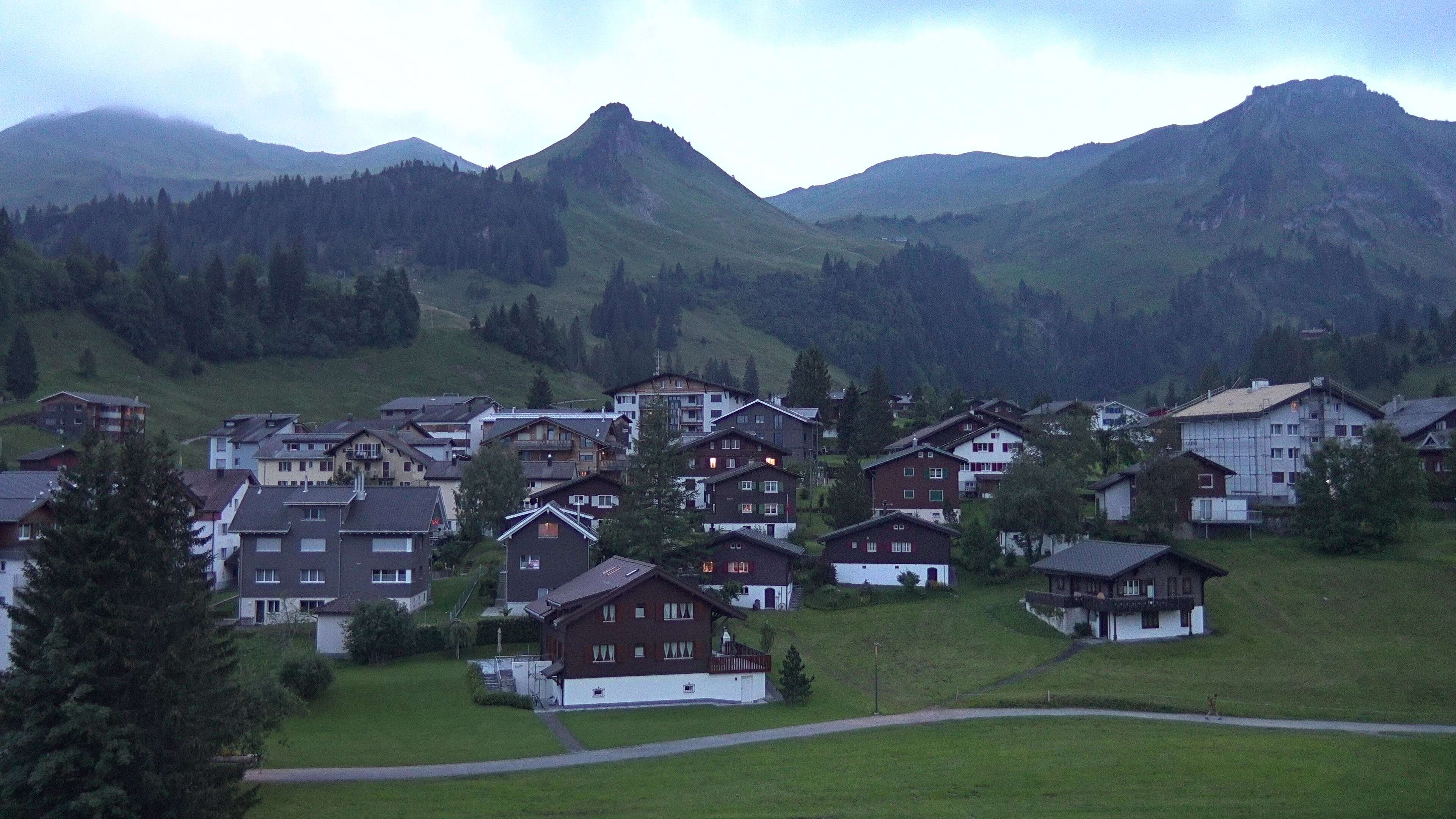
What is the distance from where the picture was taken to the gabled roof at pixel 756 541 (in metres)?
65.5

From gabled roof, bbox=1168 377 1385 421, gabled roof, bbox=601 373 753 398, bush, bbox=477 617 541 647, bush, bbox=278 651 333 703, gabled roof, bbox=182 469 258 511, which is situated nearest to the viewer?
bush, bbox=278 651 333 703

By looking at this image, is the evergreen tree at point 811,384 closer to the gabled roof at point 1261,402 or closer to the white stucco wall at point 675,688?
the gabled roof at point 1261,402

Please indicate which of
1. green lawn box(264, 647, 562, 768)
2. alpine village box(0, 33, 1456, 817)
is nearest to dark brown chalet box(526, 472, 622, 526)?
A: alpine village box(0, 33, 1456, 817)

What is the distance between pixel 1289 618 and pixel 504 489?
153ft

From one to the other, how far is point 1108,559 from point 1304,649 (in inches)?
383

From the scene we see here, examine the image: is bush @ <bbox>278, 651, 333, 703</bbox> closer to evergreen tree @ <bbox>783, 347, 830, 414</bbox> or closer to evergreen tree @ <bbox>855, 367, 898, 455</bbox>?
evergreen tree @ <bbox>855, 367, 898, 455</bbox>

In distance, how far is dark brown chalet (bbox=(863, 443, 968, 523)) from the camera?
267 feet

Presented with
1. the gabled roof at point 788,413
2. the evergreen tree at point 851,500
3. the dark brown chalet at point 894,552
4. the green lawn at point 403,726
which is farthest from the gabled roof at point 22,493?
the gabled roof at point 788,413

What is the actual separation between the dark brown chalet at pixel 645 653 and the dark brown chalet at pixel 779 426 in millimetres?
56218

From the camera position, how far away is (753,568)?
65.8m

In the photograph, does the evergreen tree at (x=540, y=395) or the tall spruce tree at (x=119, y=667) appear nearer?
the tall spruce tree at (x=119, y=667)

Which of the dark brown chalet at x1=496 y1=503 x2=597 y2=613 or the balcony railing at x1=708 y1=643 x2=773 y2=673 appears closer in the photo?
the balcony railing at x1=708 y1=643 x2=773 y2=673

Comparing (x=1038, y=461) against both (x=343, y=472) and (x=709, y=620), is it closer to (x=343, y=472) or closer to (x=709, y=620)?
(x=709, y=620)

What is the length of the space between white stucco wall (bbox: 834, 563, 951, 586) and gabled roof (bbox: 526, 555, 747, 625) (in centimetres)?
1783
